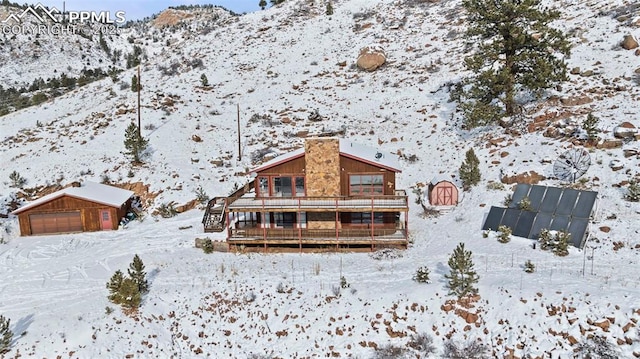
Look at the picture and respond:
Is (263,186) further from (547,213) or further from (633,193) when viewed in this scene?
(633,193)

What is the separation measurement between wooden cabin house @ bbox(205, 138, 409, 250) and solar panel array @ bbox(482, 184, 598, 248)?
5692 mm

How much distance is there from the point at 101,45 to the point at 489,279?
104919 millimetres

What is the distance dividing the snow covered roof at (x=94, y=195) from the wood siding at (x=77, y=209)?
280 mm

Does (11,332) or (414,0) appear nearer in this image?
(11,332)

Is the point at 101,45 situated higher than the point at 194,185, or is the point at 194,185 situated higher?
the point at 101,45

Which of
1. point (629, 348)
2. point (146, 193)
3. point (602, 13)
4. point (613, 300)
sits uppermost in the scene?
point (602, 13)

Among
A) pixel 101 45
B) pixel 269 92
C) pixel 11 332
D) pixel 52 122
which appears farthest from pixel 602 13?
pixel 101 45

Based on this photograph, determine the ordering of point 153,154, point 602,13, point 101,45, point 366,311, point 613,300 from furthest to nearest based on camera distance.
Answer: point 101,45 < point 602,13 < point 153,154 < point 366,311 < point 613,300

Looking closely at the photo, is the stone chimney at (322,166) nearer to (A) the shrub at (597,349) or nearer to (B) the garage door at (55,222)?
(A) the shrub at (597,349)

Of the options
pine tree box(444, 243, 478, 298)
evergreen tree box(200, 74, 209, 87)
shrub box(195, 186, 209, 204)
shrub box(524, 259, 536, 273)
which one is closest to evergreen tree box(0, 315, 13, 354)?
shrub box(195, 186, 209, 204)

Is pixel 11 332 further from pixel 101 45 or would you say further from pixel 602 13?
pixel 101 45

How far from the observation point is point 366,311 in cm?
1559

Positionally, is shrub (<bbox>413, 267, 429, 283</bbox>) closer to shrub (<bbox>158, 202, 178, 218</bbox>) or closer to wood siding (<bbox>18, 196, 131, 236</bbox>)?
shrub (<bbox>158, 202, 178, 218</bbox>)

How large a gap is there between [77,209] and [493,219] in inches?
1076
